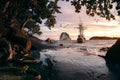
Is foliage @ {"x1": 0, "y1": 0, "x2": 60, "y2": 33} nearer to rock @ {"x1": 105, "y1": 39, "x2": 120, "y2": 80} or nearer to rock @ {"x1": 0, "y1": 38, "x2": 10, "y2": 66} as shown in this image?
rock @ {"x1": 0, "y1": 38, "x2": 10, "y2": 66}

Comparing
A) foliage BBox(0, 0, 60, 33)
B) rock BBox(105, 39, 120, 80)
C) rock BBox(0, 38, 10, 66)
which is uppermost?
foliage BBox(0, 0, 60, 33)


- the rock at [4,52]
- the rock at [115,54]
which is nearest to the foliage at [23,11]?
the rock at [4,52]

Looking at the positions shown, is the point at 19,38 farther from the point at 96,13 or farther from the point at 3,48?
the point at 96,13

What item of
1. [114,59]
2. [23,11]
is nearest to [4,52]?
[23,11]

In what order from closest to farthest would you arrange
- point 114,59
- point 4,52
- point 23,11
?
point 4,52 < point 114,59 < point 23,11

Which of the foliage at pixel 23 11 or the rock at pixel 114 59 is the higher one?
the foliage at pixel 23 11

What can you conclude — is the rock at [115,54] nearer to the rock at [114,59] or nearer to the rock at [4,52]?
the rock at [114,59]

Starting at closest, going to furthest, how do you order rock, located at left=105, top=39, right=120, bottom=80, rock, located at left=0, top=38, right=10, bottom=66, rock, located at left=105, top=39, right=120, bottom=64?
rock, located at left=0, top=38, right=10, bottom=66, rock, located at left=105, top=39, right=120, bottom=80, rock, located at left=105, top=39, right=120, bottom=64

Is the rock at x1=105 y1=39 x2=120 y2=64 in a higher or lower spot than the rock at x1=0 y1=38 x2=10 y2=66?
lower

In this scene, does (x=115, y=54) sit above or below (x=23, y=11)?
below

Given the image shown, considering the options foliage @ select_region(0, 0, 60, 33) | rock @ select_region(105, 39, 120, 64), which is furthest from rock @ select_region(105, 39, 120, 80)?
foliage @ select_region(0, 0, 60, 33)

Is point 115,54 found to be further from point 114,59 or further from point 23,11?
point 23,11

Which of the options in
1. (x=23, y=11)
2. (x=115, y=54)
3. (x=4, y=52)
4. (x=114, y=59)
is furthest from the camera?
(x=23, y=11)

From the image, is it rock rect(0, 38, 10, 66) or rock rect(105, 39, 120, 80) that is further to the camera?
rock rect(105, 39, 120, 80)
